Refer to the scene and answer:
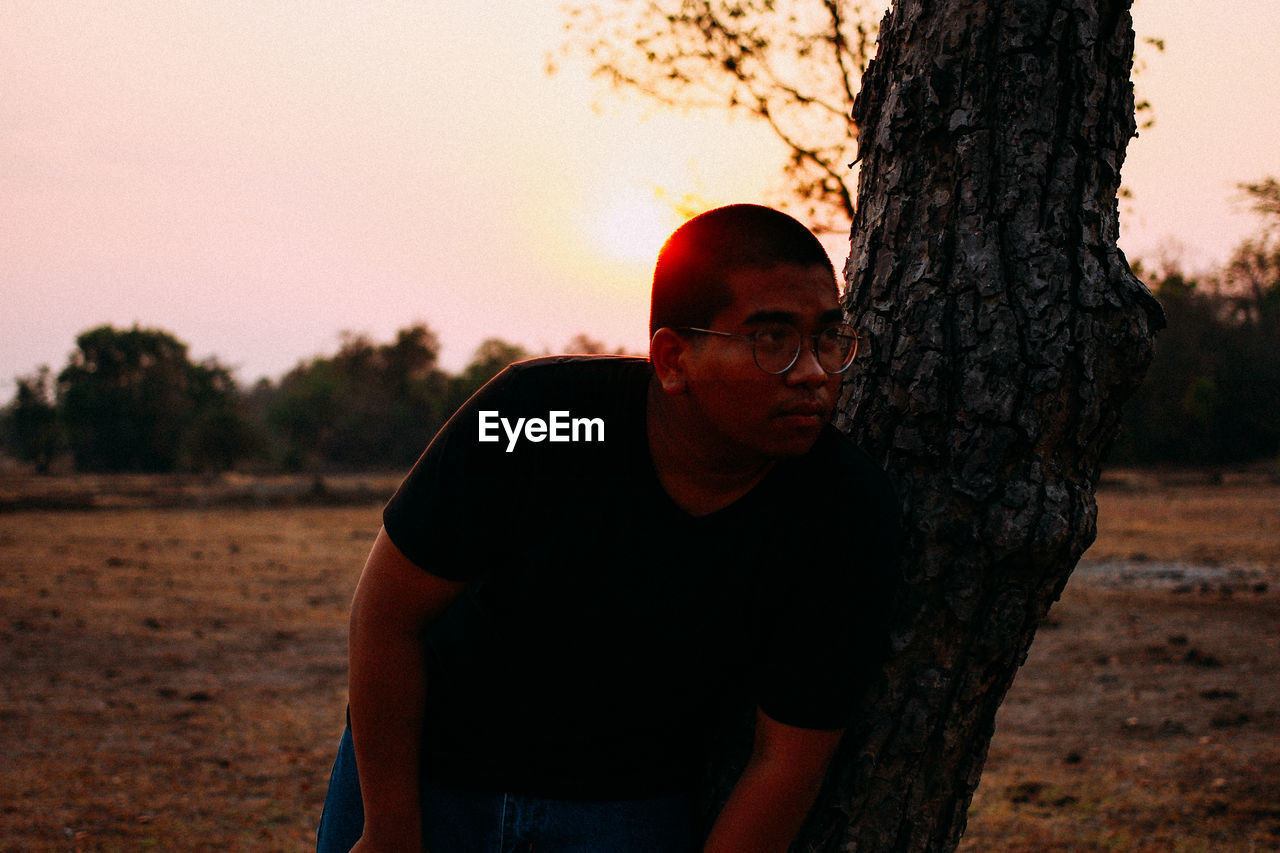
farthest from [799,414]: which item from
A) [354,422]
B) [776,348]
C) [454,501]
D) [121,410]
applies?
[121,410]

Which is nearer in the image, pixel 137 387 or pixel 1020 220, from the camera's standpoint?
pixel 1020 220

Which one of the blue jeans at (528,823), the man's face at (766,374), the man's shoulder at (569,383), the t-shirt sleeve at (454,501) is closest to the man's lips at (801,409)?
the man's face at (766,374)

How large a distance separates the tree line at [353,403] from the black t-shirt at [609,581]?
93.1 feet

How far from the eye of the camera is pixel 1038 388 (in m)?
1.79

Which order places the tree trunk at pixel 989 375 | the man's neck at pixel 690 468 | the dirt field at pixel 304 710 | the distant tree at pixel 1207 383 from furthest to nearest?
the distant tree at pixel 1207 383 < the dirt field at pixel 304 710 < the tree trunk at pixel 989 375 < the man's neck at pixel 690 468

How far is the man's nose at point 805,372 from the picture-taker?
1.59 metres

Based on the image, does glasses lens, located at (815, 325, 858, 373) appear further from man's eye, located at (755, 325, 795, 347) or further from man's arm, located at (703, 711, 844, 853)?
man's arm, located at (703, 711, 844, 853)

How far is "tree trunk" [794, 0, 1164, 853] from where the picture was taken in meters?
1.81

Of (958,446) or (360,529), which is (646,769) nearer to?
(958,446)

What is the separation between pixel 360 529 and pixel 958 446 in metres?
22.1

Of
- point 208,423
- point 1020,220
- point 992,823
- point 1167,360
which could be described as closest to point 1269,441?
point 1167,360

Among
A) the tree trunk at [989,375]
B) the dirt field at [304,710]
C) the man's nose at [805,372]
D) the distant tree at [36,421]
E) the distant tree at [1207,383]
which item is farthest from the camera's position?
the distant tree at [36,421]

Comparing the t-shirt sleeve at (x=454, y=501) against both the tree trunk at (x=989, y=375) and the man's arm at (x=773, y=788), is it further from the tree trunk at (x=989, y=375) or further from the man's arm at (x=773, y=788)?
the tree trunk at (x=989, y=375)

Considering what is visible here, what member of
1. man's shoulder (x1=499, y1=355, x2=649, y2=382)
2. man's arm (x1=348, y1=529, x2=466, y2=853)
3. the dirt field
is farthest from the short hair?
the dirt field
